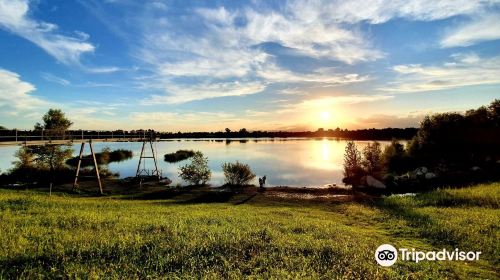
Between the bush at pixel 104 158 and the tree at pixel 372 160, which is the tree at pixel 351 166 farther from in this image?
the bush at pixel 104 158

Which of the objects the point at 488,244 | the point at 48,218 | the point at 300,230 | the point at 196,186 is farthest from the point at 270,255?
the point at 196,186

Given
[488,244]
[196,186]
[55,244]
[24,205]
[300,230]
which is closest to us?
[55,244]

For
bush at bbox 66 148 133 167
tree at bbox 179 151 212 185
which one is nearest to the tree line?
tree at bbox 179 151 212 185

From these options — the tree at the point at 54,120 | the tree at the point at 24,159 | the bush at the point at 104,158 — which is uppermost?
the tree at the point at 54,120

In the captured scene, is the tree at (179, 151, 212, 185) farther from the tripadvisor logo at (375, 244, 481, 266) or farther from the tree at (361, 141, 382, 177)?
the tripadvisor logo at (375, 244, 481, 266)

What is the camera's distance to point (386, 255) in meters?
11.6

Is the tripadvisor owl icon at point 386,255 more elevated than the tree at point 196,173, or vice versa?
the tripadvisor owl icon at point 386,255

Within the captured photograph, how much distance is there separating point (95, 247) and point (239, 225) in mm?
7385

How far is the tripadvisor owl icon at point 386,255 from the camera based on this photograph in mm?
10949

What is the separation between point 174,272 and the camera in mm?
8844

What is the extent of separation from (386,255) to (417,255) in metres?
1.69

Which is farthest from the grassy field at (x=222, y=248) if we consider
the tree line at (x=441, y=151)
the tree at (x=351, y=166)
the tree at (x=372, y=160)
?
the tree at (x=372, y=160)

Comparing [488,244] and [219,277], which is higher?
[219,277]

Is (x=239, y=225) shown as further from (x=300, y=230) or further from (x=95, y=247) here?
(x=95, y=247)
